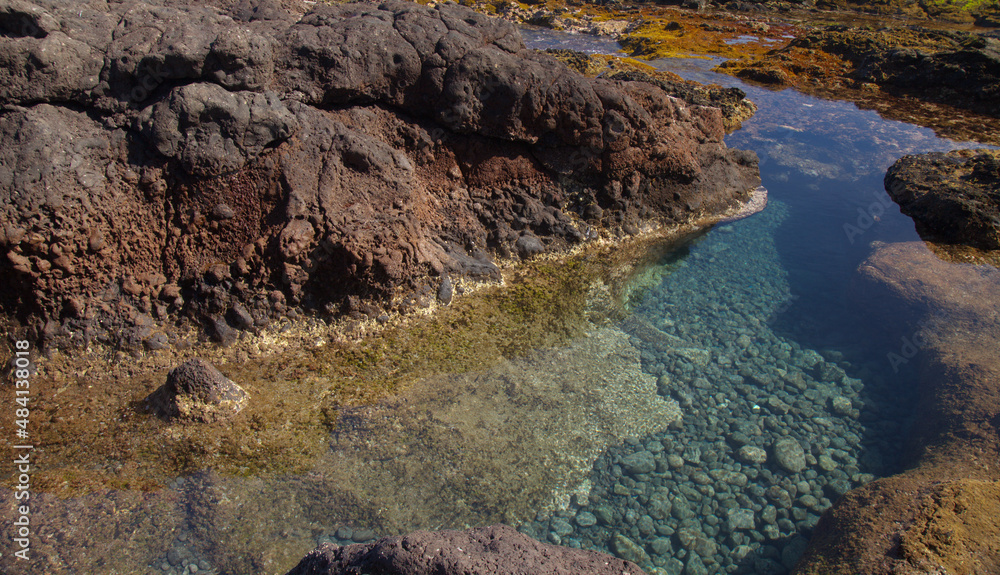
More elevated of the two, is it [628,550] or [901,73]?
[901,73]

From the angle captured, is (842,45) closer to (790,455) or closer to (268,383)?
(790,455)

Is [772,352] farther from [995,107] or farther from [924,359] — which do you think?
[995,107]

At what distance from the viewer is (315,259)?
4855 mm

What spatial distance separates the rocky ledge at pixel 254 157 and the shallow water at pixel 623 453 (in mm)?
1379

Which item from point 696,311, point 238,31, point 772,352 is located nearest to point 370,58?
point 238,31

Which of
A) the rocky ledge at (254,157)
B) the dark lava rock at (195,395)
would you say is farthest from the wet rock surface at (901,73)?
the dark lava rock at (195,395)

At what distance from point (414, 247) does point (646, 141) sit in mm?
3266

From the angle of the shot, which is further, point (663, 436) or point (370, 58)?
point (370, 58)

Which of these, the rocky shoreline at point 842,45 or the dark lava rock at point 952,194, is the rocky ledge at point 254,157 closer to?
the dark lava rock at point 952,194

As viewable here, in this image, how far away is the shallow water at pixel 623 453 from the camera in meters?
3.57

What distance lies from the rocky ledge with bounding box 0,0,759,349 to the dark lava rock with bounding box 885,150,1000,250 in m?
5.11

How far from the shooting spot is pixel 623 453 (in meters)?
4.39

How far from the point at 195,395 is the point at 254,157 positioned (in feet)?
6.61

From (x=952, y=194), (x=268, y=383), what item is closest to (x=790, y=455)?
(x=268, y=383)
